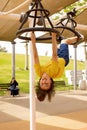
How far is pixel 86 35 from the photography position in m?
12.3

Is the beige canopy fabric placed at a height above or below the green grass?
above

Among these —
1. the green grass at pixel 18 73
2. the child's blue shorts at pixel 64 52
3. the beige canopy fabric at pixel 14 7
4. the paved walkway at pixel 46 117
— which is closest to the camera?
the child's blue shorts at pixel 64 52

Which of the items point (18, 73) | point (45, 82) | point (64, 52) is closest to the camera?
point (45, 82)

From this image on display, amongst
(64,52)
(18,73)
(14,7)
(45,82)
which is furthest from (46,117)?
(18,73)

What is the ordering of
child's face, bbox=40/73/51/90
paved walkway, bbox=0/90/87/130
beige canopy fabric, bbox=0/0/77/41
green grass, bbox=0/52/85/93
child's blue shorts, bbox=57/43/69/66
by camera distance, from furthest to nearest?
green grass, bbox=0/52/85/93 → beige canopy fabric, bbox=0/0/77/41 → paved walkway, bbox=0/90/87/130 → child's blue shorts, bbox=57/43/69/66 → child's face, bbox=40/73/51/90

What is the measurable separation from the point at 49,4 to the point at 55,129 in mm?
3802

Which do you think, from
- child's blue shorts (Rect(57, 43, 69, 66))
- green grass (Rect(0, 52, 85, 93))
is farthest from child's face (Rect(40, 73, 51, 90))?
green grass (Rect(0, 52, 85, 93))

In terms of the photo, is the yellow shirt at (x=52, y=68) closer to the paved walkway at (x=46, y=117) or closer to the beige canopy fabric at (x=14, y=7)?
the beige canopy fabric at (x=14, y=7)

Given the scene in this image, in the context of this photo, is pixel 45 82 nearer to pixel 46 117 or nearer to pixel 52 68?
pixel 52 68

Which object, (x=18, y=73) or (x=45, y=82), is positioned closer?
(x=45, y=82)

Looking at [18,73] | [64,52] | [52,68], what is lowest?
[52,68]

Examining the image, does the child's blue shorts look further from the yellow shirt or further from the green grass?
the green grass

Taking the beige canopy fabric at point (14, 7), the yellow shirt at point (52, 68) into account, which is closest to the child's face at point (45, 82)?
the yellow shirt at point (52, 68)

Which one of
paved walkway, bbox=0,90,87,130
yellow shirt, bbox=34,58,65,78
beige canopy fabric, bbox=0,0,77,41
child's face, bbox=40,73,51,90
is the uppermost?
beige canopy fabric, bbox=0,0,77,41
